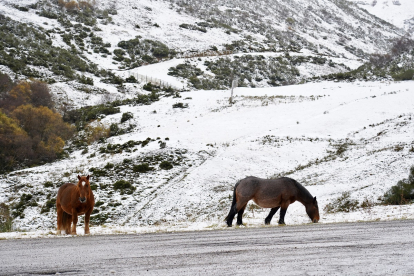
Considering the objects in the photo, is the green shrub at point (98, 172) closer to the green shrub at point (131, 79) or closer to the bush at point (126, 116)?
the bush at point (126, 116)

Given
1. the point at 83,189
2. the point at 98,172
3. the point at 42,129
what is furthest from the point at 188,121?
the point at 83,189

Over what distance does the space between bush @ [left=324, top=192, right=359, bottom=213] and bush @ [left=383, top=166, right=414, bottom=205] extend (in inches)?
57.4

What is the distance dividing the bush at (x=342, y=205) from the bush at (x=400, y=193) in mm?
1458

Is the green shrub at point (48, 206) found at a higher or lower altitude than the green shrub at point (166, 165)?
lower

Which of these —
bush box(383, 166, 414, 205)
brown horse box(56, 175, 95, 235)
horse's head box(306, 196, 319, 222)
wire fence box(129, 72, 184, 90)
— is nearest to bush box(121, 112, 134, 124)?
wire fence box(129, 72, 184, 90)

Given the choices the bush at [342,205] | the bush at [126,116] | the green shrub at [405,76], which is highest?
the green shrub at [405,76]

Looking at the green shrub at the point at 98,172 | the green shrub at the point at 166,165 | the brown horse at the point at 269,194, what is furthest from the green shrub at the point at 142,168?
the brown horse at the point at 269,194

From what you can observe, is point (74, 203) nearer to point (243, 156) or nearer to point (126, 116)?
point (243, 156)

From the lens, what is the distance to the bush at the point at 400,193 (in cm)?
1766

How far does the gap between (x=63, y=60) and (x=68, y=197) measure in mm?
62448

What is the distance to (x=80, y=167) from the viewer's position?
32344mm

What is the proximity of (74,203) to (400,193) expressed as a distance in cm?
1439

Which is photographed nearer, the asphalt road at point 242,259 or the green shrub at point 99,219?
the asphalt road at point 242,259

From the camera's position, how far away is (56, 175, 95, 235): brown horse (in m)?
10.8
